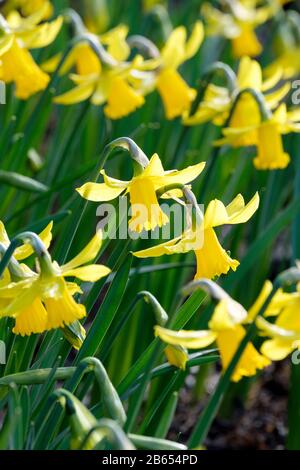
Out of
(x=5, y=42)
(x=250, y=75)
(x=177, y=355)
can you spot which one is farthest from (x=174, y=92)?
(x=177, y=355)

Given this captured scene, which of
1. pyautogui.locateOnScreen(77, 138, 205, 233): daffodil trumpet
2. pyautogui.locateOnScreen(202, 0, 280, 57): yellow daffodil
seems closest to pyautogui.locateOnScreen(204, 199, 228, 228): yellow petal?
pyautogui.locateOnScreen(77, 138, 205, 233): daffodil trumpet

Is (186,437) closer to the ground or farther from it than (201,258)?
closer to the ground

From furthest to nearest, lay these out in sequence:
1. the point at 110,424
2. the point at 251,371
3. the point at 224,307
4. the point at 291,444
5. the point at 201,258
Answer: the point at 291,444, the point at 201,258, the point at 251,371, the point at 224,307, the point at 110,424

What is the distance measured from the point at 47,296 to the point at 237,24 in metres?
2.77

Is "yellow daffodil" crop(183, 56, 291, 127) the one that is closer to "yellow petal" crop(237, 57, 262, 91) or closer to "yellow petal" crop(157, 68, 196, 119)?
"yellow petal" crop(237, 57, 262, 91)

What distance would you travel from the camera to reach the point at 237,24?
4.14m

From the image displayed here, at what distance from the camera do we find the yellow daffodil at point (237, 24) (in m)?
4.09

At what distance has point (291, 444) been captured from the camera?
9.16 feet

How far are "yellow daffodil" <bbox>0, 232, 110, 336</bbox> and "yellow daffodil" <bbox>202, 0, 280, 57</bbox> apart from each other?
260 centimetres

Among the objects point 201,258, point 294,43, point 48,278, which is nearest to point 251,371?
point 201,258

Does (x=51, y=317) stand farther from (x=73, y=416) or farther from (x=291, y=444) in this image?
(x=291, y=444)

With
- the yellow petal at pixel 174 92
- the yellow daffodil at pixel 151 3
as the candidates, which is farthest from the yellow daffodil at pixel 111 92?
the yellow daffodil at pixel 151 3

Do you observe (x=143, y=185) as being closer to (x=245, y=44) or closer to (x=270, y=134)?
(x=270, y=134)
